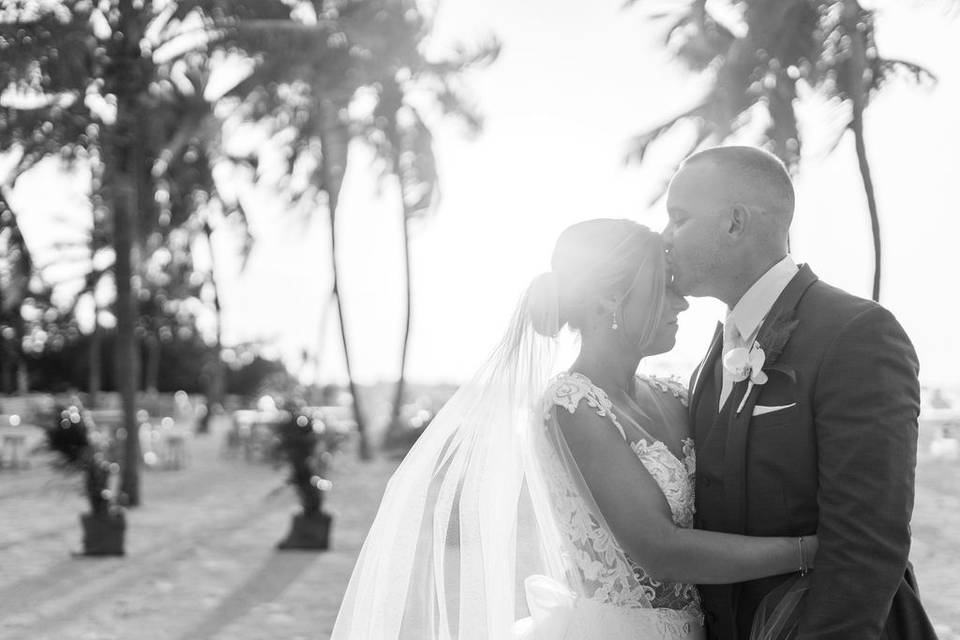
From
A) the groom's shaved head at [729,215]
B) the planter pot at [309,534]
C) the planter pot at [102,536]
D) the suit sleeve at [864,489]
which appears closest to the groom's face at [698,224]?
the groom's shaved head at [729,215]

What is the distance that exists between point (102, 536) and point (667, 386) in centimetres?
991

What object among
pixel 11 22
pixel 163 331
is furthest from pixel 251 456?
pixel 163 331

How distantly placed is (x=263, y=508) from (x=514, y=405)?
43.9 ft

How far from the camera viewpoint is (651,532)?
2.44 meters

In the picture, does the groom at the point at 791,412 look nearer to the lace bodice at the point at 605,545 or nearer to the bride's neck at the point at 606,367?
the lace bodice at the point at 605,545

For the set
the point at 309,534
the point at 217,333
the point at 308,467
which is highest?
the point at 217,333

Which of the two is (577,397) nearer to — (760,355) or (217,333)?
(760,355)

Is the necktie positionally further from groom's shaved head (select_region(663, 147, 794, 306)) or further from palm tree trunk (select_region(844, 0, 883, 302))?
palm tree trunk (select_region(844, 0, 883, 302))

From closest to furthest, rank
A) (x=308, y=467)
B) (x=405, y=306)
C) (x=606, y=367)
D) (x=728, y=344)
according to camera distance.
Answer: (x=728, y=344)
(x=606, y=367)
(x=308, y=467)
(x=405, y=306)

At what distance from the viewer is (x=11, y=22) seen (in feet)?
42.3

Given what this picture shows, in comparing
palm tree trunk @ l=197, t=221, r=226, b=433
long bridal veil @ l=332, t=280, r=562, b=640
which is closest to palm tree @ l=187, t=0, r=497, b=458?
palm tree trunk @ l=197, t=221, r=226, b=433

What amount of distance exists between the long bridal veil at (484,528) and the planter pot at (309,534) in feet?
29.7

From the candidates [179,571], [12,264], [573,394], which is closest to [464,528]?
[573,394]

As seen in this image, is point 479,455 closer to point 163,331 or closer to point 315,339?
point 315,339
